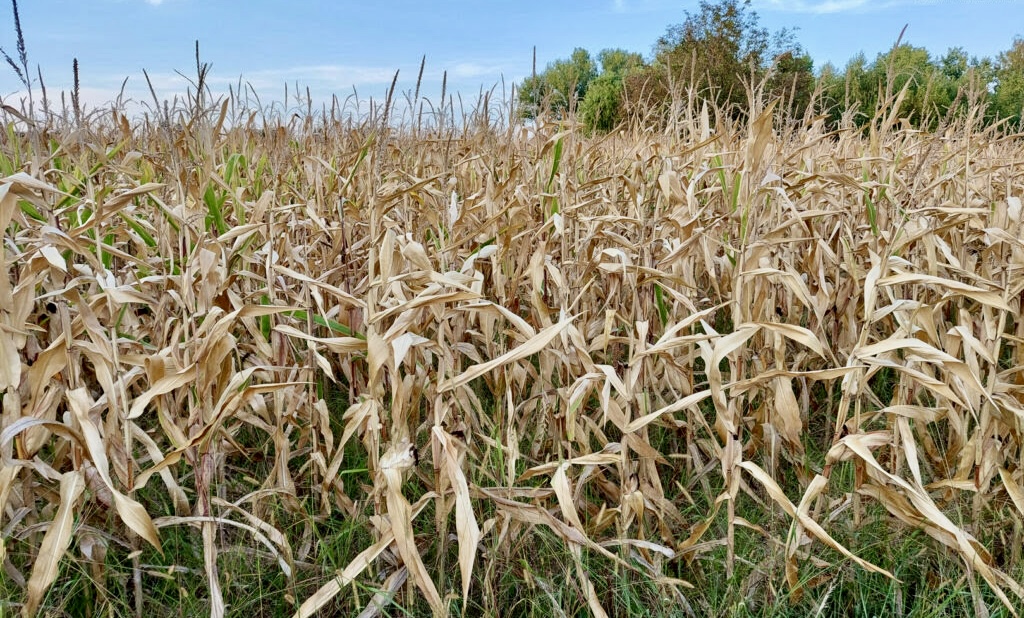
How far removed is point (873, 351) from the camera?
1491 millimetres

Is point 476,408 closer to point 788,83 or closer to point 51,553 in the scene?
point 51,553

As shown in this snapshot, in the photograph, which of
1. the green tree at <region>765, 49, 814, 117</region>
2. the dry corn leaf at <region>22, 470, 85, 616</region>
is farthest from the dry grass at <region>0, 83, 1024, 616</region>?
the green tree at <region>765, 49, 814, 117</region>

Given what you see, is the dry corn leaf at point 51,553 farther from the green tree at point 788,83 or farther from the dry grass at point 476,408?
the green tree at point 788,83

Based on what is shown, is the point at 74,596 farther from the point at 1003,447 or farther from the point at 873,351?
the point at 1003,447

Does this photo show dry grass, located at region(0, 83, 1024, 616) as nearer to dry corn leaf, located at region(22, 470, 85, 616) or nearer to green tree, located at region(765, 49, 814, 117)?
dry corn leaf, located at region(22, 470, 85, 616)

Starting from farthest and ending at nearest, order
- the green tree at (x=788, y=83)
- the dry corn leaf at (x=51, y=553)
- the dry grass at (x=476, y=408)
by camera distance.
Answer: the green tree at (x=788, y=83) → the dry grass at (x=476, y=408) → the dry corn leaf at (x=51, y=553)

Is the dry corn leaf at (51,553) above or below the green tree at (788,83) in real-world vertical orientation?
below

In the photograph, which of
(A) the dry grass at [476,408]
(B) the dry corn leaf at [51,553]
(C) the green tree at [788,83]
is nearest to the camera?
(B) the dry corn leaf at [51,553]

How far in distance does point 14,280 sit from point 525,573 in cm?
174

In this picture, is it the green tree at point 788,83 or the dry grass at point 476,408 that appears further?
the green tree at point 788,83

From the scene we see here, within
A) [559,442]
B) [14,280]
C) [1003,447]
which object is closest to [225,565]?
[559,442]

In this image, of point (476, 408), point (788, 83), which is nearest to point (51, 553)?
point (476, 408)

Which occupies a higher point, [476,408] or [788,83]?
[788,83]

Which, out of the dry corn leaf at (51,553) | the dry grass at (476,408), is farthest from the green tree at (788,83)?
the dry corn leaf at (51,553)
